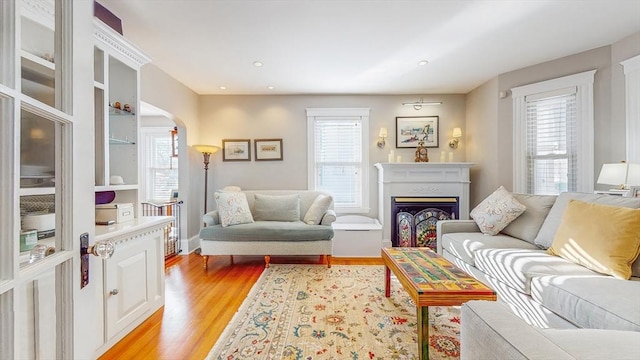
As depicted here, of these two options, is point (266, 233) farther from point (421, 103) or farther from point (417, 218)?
point (421, 103)

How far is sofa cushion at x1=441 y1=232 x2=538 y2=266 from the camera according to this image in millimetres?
2432

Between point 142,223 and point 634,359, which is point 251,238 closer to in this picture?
point 142,223

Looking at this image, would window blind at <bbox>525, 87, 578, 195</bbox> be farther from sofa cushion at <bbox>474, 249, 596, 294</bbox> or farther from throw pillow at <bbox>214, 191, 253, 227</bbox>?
throw pillow at <bbox>214, 191, 253, 227</bbox>

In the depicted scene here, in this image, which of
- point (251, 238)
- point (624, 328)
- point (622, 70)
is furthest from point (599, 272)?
point (251, 238)

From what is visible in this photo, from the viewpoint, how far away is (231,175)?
4352 mm

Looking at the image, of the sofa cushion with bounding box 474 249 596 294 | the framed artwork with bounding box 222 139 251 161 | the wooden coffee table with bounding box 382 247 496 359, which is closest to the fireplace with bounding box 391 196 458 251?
the sofa cushion with bounding box 474 249 596 294

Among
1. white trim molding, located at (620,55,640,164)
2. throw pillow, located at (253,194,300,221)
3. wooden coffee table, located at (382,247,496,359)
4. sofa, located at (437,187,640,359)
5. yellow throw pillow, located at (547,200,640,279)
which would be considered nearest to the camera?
sofa, located at (437,187,640,359)

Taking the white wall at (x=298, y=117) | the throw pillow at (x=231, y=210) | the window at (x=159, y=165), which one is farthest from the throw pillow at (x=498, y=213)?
the window at (x=159, y=165)

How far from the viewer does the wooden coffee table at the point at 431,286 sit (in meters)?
1.56

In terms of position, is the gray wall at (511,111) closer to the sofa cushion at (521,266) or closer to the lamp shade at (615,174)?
the lamp shade at (615,174)

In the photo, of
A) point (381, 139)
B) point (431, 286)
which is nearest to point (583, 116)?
point (381, 139)

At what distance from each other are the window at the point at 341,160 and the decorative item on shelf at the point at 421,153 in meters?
0.79

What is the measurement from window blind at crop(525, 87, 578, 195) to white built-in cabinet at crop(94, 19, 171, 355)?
420 cm

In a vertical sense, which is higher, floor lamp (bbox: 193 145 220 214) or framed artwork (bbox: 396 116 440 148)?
framed artwork (bbox: 396 116 440 148)
